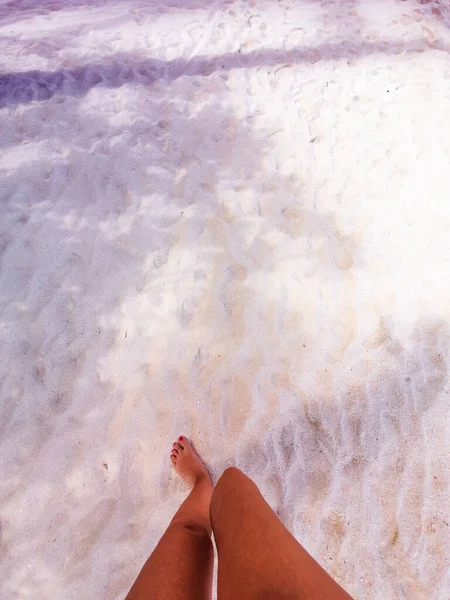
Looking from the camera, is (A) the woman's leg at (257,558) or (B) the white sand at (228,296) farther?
(B) the white sand at (228,296)

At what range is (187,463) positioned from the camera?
2.07 meters

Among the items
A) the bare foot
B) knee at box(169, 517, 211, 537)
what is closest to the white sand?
the bare foot

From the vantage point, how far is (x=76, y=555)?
6.27 feet

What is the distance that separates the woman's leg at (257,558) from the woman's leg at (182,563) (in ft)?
0.32

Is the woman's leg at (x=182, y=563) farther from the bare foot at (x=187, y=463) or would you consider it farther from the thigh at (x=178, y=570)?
the bare foot at (x=187, y=463)

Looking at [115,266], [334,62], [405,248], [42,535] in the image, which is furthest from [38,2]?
[42,535]

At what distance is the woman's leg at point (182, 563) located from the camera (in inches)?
→ 52.7

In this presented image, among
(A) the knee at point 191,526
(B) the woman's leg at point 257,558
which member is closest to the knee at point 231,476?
(B) the woman's leg at point 257,558

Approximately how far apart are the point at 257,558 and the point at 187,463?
78 centimetres

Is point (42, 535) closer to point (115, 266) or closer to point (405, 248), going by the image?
point (115, 266)

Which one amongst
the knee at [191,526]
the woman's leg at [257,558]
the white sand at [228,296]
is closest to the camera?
the woman's leg at [257,558]

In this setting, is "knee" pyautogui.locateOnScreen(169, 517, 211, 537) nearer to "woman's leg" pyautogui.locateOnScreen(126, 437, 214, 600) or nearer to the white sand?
"woman's leg" pyautogui.locateOnScreen(126, 437, 214, 600)

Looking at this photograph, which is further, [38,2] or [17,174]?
[38,2]

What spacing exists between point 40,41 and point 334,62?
10.5 feet
